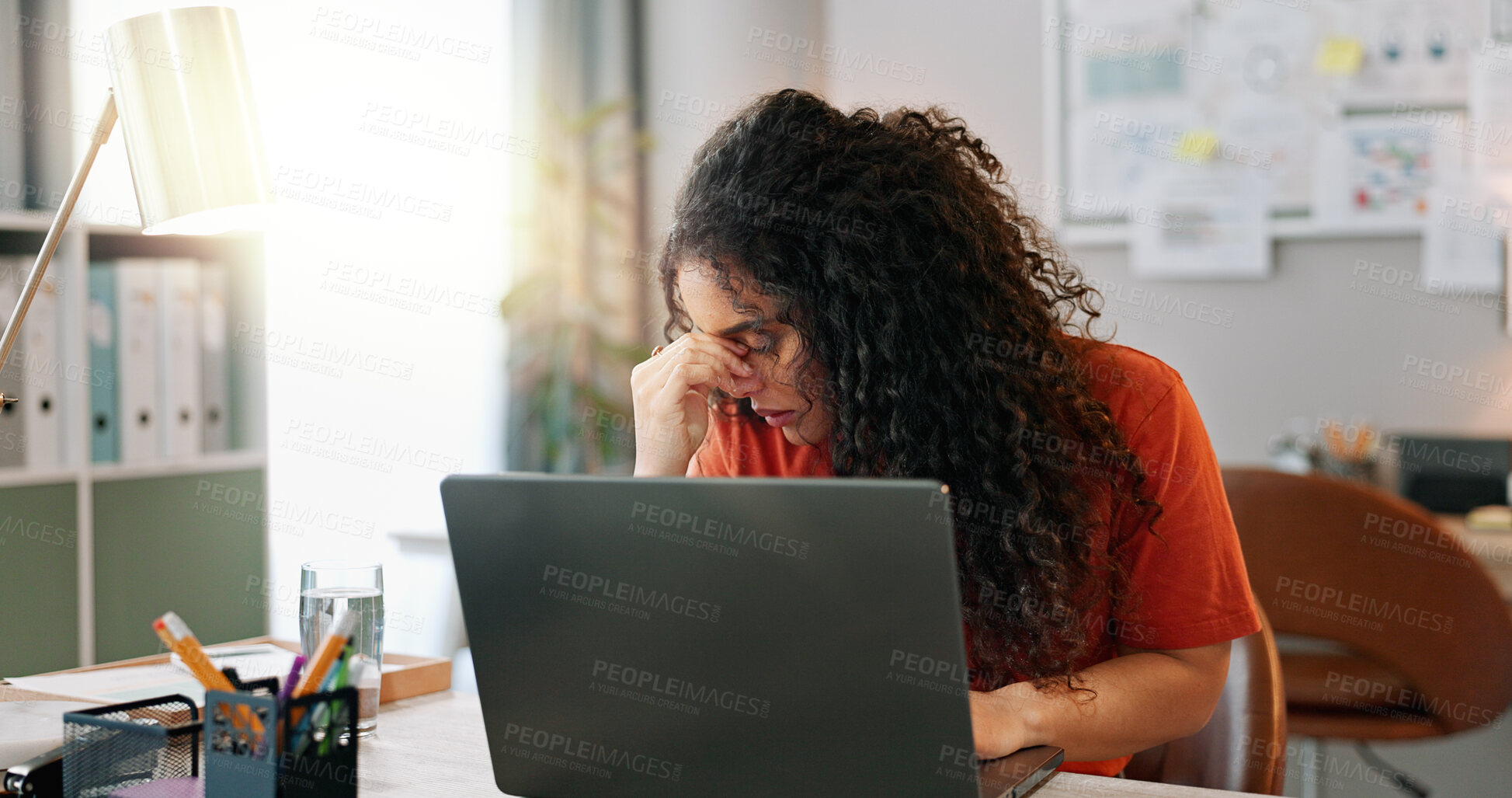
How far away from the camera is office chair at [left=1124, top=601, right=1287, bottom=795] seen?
111cm

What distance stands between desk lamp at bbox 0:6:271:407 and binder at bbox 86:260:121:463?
0.88m

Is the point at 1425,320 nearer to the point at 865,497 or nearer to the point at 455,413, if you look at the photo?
the point at 455,413

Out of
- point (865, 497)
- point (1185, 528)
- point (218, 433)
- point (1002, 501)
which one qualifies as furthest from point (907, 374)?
point (218, 433)

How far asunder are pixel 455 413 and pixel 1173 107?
1848 millimetres

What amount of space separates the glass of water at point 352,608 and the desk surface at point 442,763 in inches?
1.5

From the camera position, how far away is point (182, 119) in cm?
98

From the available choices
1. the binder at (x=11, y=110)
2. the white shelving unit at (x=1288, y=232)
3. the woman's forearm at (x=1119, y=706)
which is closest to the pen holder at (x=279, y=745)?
the woman's forearm at (x=1119, y=706)

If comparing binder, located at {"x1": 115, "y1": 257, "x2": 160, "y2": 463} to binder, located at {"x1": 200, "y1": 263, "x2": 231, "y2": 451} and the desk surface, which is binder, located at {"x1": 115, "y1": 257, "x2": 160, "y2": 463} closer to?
binder, located at {"x1": 200, "y1": 263, "x2": 231, "y2": 451}

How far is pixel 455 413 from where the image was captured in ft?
9.02

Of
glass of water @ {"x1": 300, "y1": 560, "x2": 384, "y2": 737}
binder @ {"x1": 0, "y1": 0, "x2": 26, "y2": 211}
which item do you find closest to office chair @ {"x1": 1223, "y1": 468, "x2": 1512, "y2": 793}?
glass of water @ {"x1": 300, "y1": 560, "x2": 384, "y2": 737}

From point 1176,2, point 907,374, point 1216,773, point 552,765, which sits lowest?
point 1216,773

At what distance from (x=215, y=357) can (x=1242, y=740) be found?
5.34 feet

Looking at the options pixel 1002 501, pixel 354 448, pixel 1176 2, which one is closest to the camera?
pixel 1002 501

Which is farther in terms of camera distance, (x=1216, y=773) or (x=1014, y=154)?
(x=1014, y=154)
